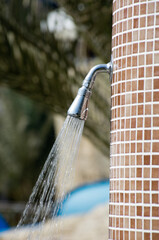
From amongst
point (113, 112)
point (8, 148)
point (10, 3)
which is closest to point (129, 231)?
point (113, 112)

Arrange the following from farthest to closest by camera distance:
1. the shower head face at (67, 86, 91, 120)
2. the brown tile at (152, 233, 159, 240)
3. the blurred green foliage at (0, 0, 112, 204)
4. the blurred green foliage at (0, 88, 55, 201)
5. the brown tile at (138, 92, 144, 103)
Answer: the blurred green foliage at (0, 88, 55, 201)
the blurred green foliage at (0, 0, 112, 204)
the shower head face at (67, 86, 91, 120)
the brown tile at (138, 92, 144, 103)
the brown tile at (152, 233, 159, 240)

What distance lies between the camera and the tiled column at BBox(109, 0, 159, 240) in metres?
1.93

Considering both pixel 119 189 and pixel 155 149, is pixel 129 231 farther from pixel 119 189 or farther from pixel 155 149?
pixel 155 149

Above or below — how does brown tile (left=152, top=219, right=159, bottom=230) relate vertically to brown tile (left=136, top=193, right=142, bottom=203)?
below

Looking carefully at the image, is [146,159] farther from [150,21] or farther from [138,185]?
[150,21]

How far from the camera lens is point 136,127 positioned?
78.2 inches

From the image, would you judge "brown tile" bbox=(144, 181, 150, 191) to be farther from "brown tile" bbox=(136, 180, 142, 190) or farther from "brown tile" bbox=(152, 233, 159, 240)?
"brown tile" bbox=(152, 233, 159, 240)

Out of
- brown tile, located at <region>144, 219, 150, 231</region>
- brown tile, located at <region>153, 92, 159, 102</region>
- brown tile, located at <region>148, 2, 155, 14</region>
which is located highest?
brown tile, located at <region>148, 2, 155, 14</region>

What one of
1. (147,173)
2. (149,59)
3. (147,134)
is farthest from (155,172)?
(149,59)

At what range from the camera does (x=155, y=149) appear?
1.93 meters

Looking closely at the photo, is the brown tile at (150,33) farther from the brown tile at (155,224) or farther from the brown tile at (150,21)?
the brown tile at (155,224)

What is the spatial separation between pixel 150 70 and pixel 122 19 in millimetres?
250

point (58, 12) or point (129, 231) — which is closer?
point (129, 231)

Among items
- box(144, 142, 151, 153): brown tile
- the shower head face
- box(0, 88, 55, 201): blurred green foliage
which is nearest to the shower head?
the shower head face
